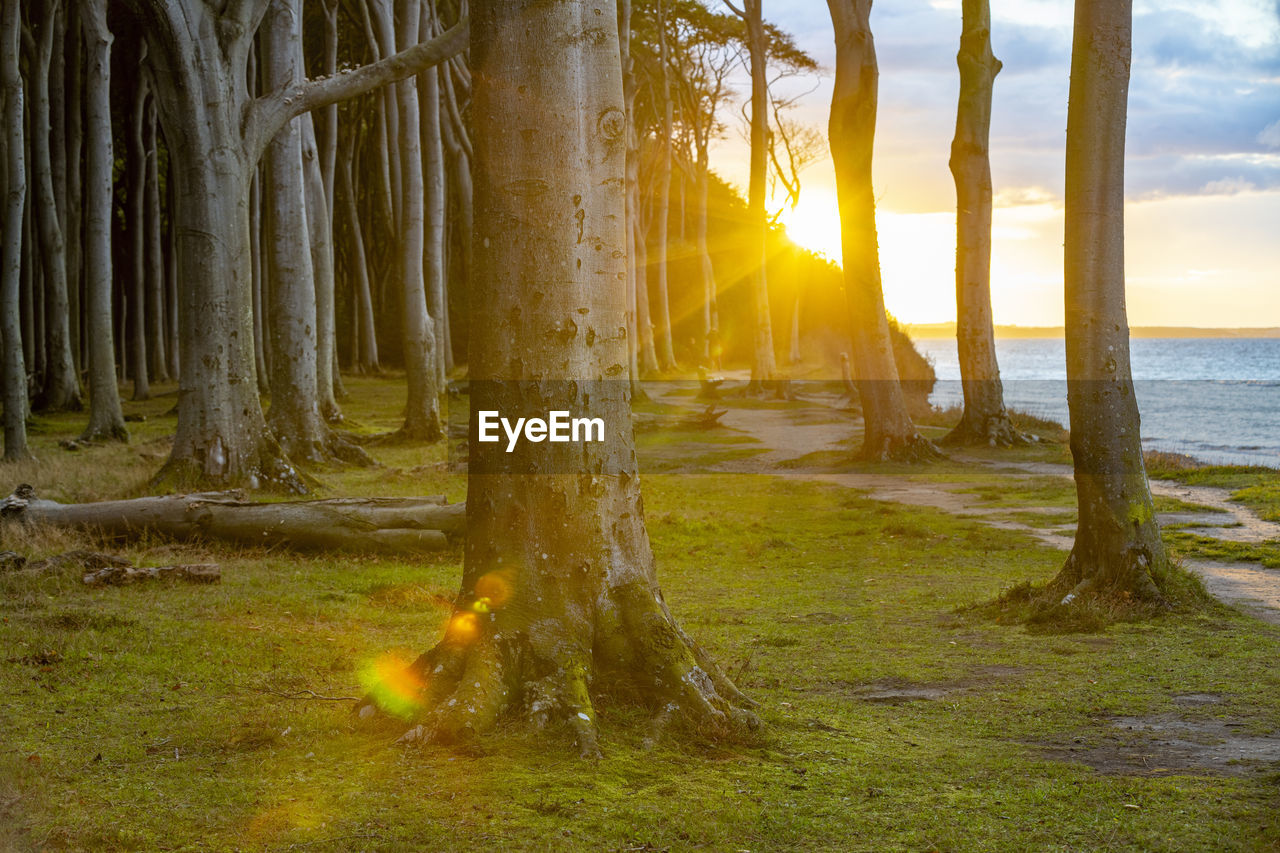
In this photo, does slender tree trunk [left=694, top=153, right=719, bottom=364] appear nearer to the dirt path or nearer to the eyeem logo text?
the dirt path

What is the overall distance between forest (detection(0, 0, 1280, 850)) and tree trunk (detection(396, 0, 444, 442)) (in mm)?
1976

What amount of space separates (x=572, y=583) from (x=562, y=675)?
371 mm

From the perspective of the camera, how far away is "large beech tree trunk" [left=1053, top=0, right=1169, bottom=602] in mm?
6875

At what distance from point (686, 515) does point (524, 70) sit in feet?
25.0

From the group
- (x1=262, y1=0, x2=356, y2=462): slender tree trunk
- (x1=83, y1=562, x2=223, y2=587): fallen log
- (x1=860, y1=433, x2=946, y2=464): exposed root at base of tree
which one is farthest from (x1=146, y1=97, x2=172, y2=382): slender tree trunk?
(x1=83, y1=562, x2=223, y2=587): fallen log

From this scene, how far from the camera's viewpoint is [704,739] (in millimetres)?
4219

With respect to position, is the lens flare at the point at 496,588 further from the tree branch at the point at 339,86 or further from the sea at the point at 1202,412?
the sea at the point at 1202,412

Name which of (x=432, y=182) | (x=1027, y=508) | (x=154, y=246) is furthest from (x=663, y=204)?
(x=1027, y=508)

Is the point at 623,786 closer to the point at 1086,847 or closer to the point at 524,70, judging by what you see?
the point at 1086,847

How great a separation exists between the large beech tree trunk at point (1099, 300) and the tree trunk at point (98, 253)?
14.2 metres

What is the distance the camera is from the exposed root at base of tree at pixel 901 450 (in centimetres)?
1609

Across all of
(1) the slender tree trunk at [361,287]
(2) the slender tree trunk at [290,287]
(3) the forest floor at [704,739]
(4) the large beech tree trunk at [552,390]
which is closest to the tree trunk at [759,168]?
(1) the slender tree trunk at [361,287]

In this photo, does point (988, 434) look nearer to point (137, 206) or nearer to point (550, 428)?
point (550, 428)

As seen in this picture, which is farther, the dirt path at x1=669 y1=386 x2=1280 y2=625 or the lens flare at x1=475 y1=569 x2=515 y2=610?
the dirt path at x1=669 y1=386 x2=1280 y2=625
